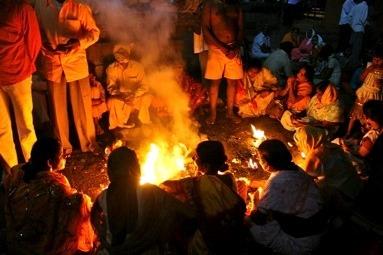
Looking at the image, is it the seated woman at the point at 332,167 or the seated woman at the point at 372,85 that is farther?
the seated woman at the point at 372,85

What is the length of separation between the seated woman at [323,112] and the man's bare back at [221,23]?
6.79 feet

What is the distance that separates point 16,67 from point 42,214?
2.90 metres

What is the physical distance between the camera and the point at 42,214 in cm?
404

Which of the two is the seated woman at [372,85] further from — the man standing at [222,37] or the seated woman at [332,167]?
the seated woman at [332,167]

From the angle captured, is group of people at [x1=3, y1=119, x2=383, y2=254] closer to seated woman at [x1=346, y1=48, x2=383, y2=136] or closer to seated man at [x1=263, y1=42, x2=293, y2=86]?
seated woman at [x1=346, y1=48, x2=383, y2=136]

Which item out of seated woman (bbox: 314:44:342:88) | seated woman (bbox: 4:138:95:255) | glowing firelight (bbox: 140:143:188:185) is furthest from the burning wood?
seated woman (bbox: 314:44:342:88)

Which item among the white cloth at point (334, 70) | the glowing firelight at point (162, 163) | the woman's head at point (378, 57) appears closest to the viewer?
the glowing firelight at point (162, 163)

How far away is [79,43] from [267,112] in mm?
4690

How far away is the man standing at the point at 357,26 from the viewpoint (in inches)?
551

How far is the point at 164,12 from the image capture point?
29.7 feet

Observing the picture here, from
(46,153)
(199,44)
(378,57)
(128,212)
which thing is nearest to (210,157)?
(128,212)

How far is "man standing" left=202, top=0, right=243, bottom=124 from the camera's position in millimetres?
8148

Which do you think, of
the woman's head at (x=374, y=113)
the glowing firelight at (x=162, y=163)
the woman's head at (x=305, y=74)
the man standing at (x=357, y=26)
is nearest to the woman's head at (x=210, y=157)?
the glowing firelight at (x=162, y=163)

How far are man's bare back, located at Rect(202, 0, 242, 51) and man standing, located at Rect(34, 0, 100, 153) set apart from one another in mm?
2478
